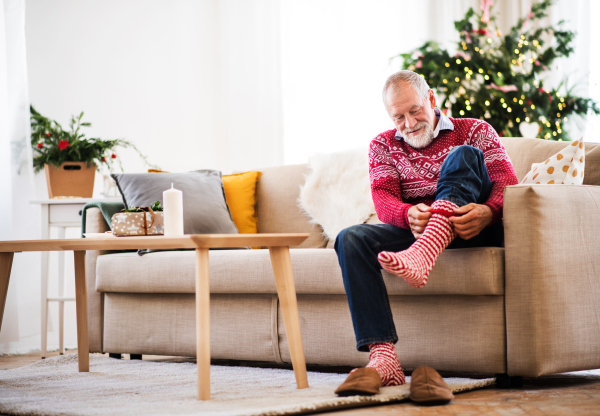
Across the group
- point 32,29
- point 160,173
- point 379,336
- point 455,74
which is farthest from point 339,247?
point 32,29

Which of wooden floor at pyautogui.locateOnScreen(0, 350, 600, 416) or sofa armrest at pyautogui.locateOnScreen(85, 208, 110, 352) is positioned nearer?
wooden floor at pyautogui.locateOnScreen(0, 350, 600, 416)

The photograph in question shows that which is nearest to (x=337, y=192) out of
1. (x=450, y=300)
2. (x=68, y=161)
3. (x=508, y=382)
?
(x=450, y=300)

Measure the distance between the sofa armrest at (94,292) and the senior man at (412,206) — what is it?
1.17 m

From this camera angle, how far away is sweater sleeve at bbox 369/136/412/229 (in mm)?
1850

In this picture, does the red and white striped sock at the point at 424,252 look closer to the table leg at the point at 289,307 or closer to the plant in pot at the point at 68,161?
the table leg at the point at 289,307

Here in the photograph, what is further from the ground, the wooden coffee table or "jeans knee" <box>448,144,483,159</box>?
"jeans knee" <box>448,144,483,159</box>

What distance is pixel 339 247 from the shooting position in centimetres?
175

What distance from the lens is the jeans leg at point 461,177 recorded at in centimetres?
167

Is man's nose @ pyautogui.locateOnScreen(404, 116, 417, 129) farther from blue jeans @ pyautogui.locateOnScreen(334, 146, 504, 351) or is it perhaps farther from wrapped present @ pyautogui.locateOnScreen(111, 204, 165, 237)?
wrapped present @ pyautogui.locateOnScreen(111, 204, 165, 237)

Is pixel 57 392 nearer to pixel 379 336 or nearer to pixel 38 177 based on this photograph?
pixel 379 336

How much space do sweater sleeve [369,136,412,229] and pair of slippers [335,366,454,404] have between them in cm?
47

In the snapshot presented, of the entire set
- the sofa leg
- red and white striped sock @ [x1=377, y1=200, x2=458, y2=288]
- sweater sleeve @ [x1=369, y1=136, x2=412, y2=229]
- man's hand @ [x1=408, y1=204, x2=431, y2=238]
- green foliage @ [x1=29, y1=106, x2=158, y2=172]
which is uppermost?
green foliage @ [x1=29, y1=106, x2=158, y2=172]

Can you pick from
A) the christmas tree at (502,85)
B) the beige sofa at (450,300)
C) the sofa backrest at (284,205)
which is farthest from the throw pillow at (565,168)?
the christmas tree at (502,85)

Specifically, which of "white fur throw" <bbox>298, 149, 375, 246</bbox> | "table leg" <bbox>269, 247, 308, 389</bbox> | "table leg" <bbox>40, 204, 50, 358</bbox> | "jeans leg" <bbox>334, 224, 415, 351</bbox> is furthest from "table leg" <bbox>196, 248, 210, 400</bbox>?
"table leg" <bbox>40, 204, 50, 358</bbox>
